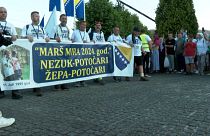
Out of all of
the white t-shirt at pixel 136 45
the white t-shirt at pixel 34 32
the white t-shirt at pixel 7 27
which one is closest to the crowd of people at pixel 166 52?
the white t-shirt at pixel 136 45

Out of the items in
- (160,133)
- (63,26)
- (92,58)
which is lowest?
(160,133)

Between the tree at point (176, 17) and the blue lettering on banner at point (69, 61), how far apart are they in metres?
8.74

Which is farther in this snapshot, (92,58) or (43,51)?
(92,58)

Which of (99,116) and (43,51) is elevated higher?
(43,51)

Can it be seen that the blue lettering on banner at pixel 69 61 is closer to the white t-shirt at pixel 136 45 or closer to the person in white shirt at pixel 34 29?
the person in white shirt at pixel 34 29

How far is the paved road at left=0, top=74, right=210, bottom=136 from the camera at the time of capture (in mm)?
6109

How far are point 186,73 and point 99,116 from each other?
11.0m

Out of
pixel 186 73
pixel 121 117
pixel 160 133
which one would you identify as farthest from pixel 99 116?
pixel 186 73

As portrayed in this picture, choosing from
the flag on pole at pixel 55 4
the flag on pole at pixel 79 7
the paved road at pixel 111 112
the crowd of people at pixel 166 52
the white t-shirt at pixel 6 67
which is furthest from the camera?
the flag on pole at pixel 79 7

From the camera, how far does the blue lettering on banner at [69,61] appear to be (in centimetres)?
1034

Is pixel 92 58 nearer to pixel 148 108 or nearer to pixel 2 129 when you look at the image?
pixel 148 108

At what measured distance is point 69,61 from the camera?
1145 centimetres

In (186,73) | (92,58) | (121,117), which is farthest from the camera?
(186,73)

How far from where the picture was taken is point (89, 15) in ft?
80.8
